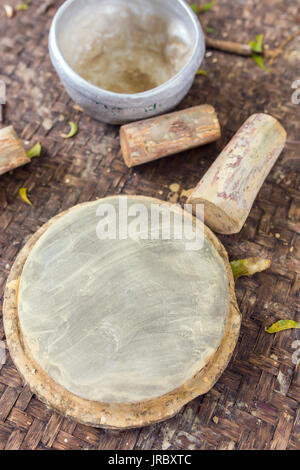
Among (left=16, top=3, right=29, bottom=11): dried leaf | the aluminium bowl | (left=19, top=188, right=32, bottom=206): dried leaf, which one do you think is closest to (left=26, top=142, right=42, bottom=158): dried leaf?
(left=19, top=188, right=32, bottom=206): dried leaf

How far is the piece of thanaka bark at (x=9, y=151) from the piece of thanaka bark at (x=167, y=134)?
0.42m

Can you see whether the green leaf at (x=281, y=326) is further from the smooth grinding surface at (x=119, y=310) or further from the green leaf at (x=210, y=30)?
the green leaf at (x=210, y=30)

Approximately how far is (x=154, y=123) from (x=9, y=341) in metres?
0.97

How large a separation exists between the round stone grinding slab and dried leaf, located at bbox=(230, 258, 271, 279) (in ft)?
0.67

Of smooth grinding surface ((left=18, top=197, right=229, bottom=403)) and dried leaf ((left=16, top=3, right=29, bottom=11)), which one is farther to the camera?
dried leaf ((left=16, top=3, right=29, bottom=11))

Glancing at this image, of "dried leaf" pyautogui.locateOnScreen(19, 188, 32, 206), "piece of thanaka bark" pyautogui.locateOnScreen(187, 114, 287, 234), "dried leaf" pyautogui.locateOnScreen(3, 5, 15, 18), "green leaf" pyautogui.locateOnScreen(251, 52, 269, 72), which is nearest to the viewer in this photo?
"piece of thanaka bark" pyautogui.locateOnScreen(187, 114, 287, 234)

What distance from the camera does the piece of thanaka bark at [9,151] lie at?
173cm

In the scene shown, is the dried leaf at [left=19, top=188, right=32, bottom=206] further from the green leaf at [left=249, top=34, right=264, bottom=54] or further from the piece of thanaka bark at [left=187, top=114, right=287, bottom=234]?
the green leaf at [left=249, top=34, right=264, bottom=54]

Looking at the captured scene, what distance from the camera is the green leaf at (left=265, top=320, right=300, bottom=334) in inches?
62.6

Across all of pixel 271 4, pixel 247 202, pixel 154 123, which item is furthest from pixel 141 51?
pixel 247 202

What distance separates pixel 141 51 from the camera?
2.03 m

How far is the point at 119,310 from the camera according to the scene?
133 centimetres

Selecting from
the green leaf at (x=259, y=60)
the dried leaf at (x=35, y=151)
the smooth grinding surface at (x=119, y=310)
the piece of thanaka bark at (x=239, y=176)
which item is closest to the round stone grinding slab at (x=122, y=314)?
the smooth grinding surface at (x=119, y=310)
